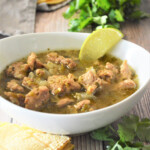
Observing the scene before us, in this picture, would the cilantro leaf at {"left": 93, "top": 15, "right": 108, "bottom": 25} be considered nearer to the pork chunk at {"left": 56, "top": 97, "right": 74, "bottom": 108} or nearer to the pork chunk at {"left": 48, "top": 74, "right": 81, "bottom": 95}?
the pork chunk at {"left": 48, "top": 74, "right": 81, "bottom": 95}

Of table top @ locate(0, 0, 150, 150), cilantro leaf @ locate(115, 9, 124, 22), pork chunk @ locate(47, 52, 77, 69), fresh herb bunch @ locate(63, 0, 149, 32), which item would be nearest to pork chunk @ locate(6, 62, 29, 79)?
pork chunk @ locate(47, 52, 77, 69)

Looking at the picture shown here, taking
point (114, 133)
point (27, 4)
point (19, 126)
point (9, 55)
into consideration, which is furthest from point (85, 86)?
point (27, 4)

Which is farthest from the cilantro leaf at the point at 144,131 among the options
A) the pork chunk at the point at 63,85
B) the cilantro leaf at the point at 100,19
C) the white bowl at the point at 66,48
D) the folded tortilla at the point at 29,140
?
the cilantro leaf at the point at 100,19

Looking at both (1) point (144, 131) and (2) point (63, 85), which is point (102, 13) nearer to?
(2) point (63, 85)

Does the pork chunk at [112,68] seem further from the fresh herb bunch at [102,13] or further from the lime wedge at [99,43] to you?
the fresh herb bunch at [102,13]

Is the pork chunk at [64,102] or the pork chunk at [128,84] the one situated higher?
the pork chunk at [128,84]

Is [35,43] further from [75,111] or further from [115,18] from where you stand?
[115,18]
